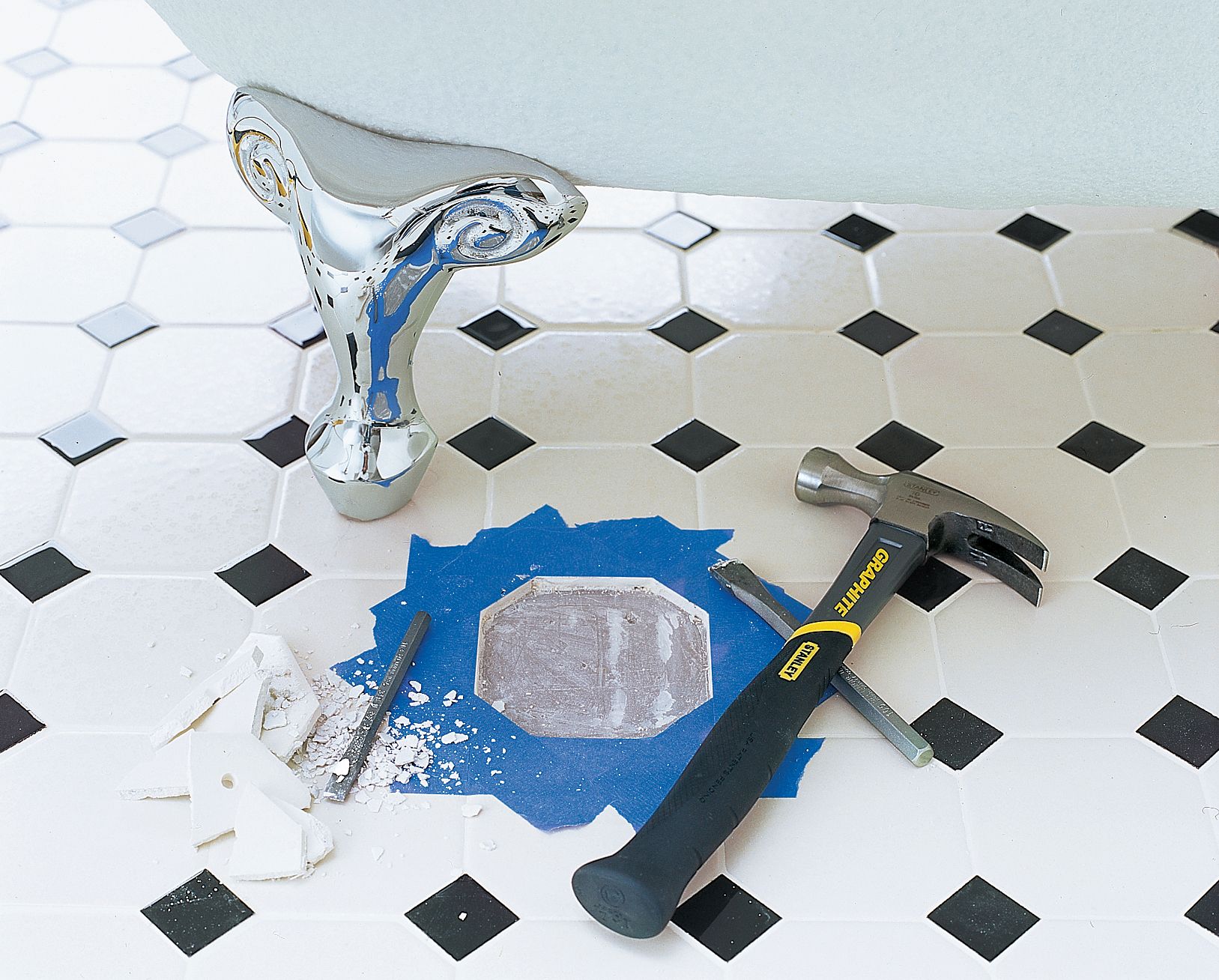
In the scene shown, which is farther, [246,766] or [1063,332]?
[1063,332]

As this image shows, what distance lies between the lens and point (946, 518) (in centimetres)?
122

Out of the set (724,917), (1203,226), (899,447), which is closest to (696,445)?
(899,447)

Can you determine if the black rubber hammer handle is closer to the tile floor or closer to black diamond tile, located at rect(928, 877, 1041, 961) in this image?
the tile floor

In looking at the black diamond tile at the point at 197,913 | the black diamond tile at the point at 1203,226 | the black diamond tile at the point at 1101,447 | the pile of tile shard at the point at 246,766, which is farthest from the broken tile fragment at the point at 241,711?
the black diamond tile at the point at 1203,226

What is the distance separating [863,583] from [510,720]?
357 millimetres

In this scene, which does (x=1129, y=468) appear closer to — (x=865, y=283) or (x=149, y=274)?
(x=865, y=283)

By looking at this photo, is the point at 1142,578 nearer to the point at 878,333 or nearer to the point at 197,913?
the point at 878,333

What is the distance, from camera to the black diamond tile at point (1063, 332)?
1.53m

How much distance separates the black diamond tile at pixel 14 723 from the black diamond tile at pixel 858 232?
3.84 feet

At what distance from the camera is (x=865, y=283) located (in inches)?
63.8

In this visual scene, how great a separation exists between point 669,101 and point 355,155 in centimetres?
26

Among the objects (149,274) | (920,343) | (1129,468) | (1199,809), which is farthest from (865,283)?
(149,274)

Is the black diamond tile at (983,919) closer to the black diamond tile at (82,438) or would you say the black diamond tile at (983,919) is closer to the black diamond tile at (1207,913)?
the black diamond tile at (1207,913)

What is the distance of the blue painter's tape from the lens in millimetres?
1051
